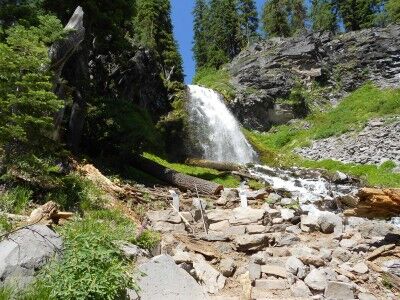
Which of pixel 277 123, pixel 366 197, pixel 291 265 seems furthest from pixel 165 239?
pixel 277 123

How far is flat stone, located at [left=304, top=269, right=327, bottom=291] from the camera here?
25.0ft

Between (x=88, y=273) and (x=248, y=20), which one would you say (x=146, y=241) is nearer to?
(x=88, y=273)

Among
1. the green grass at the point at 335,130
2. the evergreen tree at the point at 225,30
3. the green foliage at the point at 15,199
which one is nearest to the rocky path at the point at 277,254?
the green foliage at the point at 15,199

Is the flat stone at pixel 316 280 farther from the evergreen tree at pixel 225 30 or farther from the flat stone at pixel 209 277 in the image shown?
the evergreen tree at pixel 225 30

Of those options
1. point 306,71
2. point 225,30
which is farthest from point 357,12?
point 306,71

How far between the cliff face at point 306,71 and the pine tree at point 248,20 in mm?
15821

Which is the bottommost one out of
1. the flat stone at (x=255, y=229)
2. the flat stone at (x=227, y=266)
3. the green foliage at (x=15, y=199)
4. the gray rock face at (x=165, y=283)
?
the flat stone at (x=255, y=229)

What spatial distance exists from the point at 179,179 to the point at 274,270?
30.2 ft

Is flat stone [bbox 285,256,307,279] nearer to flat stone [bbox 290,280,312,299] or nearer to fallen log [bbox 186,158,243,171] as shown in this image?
flat stone [bbox 290,280,312,299]

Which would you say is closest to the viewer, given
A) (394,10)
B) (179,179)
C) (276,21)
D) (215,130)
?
(179,179)

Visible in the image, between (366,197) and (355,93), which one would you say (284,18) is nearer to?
(355,93)

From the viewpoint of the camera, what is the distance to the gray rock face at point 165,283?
5965 mm

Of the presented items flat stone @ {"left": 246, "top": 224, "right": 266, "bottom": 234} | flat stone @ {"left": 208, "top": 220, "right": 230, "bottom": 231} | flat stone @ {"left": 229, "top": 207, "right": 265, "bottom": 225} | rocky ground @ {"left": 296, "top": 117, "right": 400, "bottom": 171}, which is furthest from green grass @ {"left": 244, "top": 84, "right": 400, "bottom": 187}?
flat stone @ {"left": 208, "top": 220, "right": 230, "bottom": 231}

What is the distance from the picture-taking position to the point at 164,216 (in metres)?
11.6
